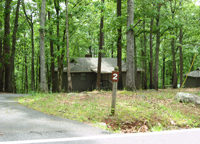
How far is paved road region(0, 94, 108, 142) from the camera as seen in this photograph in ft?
14.2

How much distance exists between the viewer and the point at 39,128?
4840 mm

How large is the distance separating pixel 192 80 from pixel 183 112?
92.2ft

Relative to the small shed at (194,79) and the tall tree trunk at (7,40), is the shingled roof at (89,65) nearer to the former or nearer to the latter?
the tall tree trunk at (7,40)

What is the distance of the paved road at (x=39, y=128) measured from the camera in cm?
431

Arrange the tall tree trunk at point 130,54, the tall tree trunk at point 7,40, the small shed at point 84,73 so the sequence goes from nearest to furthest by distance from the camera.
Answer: the tall tree trunk at point 130,54 → the tall tree trunk at point 7,40 → the small shed at point 84,73

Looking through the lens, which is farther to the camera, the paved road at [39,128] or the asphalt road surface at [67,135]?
the paved road at [39,128]

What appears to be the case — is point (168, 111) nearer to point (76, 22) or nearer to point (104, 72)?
point (76, 22)

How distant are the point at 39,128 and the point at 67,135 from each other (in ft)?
2.83

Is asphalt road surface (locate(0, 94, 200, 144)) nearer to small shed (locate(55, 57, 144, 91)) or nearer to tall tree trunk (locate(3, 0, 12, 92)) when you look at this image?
tall tree trunk (locate(3, 0, 12, 92))

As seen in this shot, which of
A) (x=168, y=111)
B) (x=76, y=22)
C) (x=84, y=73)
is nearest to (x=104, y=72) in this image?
(x=84, y=73)

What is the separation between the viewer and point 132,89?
510 inches

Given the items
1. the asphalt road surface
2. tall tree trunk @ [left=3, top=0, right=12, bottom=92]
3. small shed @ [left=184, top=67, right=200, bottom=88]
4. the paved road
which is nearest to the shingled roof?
tall tree trunk @ [left=3, top=0, right=12, bottom=92]

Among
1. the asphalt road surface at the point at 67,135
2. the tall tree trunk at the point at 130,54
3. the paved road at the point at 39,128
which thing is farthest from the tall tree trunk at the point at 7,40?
the asphalt road surface at the point at 67,135

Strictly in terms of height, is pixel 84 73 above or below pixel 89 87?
above
